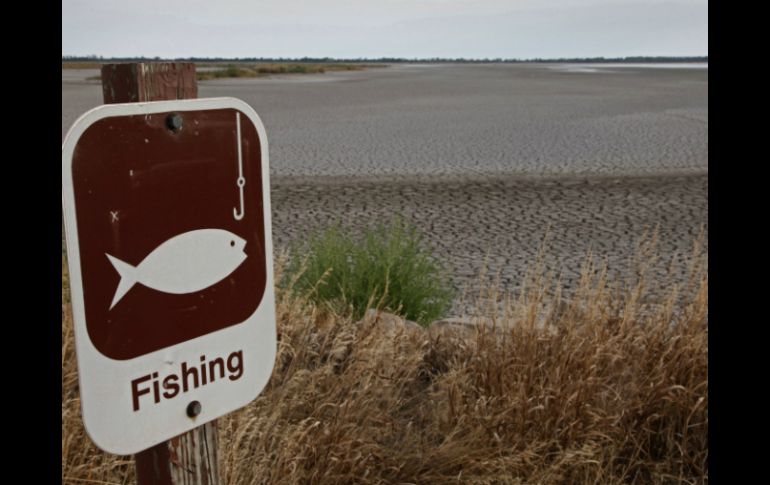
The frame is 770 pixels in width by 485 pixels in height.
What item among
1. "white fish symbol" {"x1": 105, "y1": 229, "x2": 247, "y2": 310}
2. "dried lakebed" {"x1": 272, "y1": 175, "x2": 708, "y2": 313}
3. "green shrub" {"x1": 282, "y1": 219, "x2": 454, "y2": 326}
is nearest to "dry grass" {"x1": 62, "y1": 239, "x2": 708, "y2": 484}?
"green shrub" {"x1": 282, "y1": 219, "x2": 454, "y2": 326}

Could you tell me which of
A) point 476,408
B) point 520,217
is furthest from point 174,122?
point 520,217

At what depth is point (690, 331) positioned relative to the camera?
2949 mm

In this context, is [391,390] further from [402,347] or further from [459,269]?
[459,269]

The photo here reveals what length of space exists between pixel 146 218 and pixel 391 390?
5.06 ft

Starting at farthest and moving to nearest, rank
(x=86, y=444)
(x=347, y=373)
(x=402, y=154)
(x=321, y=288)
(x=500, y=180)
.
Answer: (x=402, y=154) → (x=500, y=180) → (x=321, y=288) → (x=347, y=373) → (x=86, y=444)

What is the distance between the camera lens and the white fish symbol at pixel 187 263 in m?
1.31

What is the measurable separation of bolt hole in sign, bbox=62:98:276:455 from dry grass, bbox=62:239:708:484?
0.70 metres

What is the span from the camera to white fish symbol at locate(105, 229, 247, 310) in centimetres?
131

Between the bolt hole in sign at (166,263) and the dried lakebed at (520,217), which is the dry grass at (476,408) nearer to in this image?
the bolt hole in sign at (166,263)

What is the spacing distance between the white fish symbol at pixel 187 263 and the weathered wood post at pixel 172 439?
246 millimetres

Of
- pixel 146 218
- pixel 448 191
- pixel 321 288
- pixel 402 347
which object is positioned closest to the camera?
pixel 146 218

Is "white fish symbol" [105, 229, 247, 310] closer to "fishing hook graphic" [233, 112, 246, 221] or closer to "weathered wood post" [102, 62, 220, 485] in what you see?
"fishing hook graphic" [233, 112, 246, 221]

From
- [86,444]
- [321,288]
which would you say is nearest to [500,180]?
[321,288]

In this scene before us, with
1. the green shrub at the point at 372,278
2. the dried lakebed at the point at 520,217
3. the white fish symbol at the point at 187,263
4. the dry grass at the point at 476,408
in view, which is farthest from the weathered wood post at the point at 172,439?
the dried lakebed at the point at 520,217
